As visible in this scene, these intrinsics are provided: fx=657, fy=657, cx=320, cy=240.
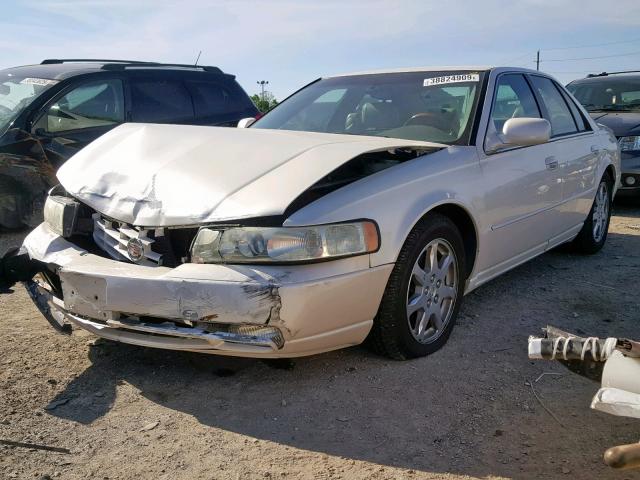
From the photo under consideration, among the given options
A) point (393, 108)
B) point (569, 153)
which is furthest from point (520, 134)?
point (569, 153)

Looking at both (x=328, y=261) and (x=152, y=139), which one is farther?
(x=152, y=139)

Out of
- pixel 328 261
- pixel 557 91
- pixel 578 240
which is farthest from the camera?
pixel 578 240

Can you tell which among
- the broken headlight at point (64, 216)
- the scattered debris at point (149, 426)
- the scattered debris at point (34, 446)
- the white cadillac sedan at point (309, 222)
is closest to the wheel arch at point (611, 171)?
the white cadillac sedan at point (309, 222)

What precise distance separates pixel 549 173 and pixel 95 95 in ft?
13.5

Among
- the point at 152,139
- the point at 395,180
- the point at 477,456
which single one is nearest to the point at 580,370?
the point at 477,456

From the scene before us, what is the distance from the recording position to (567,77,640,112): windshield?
8883 millimetres

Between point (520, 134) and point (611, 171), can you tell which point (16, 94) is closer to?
point (520, 134)

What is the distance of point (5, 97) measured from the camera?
6082 mm

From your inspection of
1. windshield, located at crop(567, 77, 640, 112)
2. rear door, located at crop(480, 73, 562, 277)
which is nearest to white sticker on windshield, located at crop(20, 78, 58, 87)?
rear door, located at crop(480, 73, 562, 277)

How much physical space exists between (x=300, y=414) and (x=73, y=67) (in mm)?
4802

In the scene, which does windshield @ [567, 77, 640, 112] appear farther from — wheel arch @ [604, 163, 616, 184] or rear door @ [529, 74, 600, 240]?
rear door @ [529, 74, 600, 240]

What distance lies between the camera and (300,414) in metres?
2.81

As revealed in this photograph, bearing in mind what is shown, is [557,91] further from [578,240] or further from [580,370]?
[580,370]

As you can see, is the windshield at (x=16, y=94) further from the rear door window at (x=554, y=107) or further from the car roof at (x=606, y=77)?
the car roof at (x=606, y=77)
